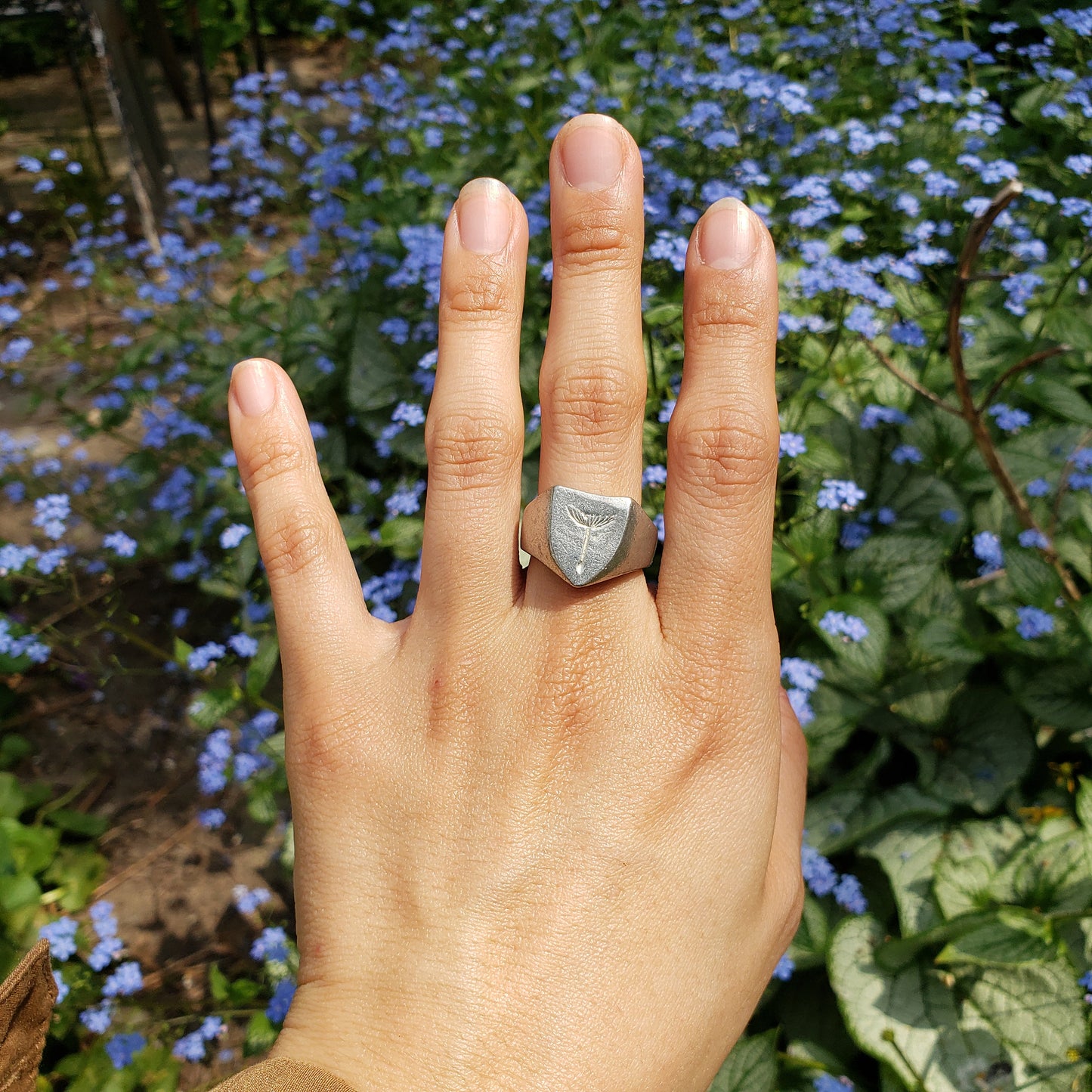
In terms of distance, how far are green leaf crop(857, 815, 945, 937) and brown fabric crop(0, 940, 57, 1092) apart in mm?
1972

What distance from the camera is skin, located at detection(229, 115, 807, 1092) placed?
1403 millimetres

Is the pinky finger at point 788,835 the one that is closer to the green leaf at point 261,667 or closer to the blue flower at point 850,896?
the blue flower at point 850,896

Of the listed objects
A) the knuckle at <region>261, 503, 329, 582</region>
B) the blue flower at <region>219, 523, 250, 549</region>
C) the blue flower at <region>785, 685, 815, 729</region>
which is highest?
the knuckle at <region>261, 503, 329, 582</region>

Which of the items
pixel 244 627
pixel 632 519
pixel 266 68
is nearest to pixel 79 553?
pixel 244 627

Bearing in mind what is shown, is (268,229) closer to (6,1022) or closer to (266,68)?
(266,68)

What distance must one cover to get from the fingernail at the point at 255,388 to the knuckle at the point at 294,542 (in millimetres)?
217

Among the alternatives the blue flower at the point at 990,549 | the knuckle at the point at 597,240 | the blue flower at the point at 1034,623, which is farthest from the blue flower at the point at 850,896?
the knuckle at the point at 597,240

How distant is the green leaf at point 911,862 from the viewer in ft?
7.50

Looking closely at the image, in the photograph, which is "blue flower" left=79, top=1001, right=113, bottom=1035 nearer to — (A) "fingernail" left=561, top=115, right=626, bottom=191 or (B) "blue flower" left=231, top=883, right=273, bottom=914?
(B) "blue flower" left=231, top=883, right=273, bottom=914

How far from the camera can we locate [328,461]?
3.26 m

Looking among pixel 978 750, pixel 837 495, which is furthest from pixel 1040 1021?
pixel 837 495

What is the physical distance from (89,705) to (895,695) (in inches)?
129

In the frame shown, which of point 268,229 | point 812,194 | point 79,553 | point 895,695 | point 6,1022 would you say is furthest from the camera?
point 268,229

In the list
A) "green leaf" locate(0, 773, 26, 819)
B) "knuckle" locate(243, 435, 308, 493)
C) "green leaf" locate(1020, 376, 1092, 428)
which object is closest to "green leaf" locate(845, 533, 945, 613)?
"green leaf" locate(1020, 376, 1092, 428)
